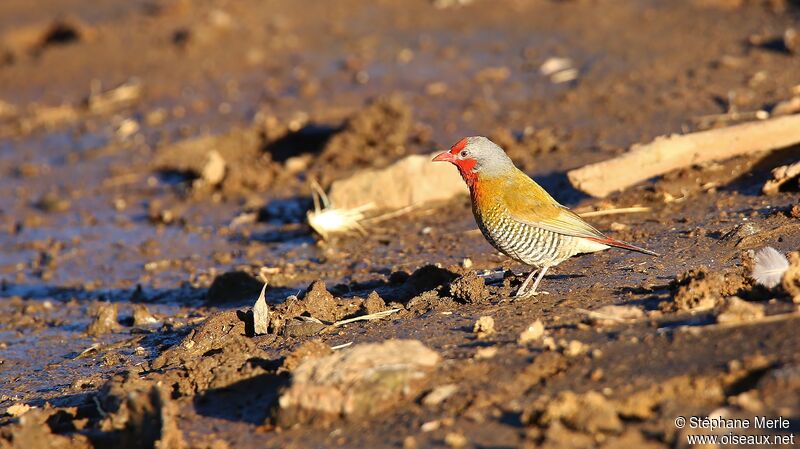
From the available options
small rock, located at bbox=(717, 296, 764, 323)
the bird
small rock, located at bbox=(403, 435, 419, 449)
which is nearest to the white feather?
small rock, located at bbox=(717, 296, 764, 323)

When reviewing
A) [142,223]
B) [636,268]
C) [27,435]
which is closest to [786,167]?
[636,268]

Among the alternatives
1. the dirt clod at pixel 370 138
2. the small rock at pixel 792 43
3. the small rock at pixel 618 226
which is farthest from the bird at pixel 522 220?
the small rock at pixel 792 43

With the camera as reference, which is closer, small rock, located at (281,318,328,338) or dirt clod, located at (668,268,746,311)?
dirt clod, located at (668,268,746,311)

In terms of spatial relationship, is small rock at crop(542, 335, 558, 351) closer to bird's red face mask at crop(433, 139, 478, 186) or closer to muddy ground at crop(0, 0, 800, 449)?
muddy ground at crop(0, 0, 800, 449)

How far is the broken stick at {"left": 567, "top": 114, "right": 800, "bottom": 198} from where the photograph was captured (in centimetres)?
769

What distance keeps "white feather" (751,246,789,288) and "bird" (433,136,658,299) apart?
36.1 inches

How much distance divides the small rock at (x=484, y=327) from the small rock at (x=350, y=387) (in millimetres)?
601

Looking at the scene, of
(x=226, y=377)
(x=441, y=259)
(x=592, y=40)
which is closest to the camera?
(x=226, y=377)

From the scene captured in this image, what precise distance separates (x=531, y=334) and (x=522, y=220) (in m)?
1.37

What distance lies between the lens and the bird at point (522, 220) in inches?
247

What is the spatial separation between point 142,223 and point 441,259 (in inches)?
145

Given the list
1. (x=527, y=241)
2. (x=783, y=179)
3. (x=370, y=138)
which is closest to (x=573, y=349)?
(x=527, y=241)

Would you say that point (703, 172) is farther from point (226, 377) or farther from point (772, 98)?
point (226, 377)

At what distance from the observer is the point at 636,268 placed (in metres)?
6.33
